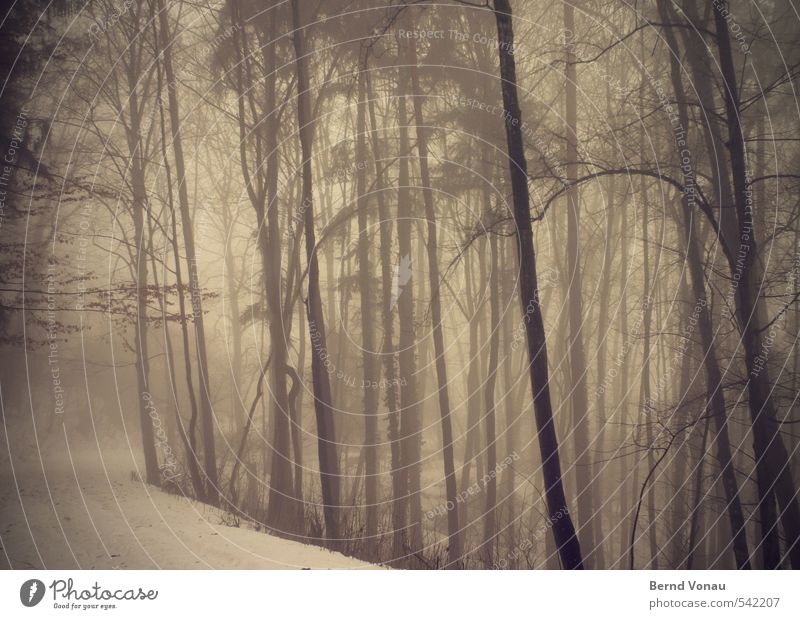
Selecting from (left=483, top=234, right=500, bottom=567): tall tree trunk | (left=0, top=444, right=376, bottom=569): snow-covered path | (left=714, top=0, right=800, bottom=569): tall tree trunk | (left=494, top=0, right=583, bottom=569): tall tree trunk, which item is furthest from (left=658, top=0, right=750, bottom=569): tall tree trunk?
(left=0, top=444, right=376, bottom=569): snow-covered path

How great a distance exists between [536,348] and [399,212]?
5804 mm

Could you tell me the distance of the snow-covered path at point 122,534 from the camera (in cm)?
734

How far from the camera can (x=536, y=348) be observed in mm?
7387

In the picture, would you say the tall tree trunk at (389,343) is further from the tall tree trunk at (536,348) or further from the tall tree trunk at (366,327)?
the tall tree trunk at (536,348)

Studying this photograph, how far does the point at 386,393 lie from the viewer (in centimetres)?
1341

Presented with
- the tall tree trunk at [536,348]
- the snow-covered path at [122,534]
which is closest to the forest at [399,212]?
the tall tree trunk at [536,348]

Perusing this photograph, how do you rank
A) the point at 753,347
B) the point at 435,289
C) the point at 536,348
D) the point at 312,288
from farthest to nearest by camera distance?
the point at 435,289 → the point at 312,288 → the point at 753,347 → the point at 536,348

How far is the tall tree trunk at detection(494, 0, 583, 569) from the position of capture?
7305 mm

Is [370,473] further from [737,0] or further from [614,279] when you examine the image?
[737,0]

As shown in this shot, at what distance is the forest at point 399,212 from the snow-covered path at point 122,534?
0.23 meters

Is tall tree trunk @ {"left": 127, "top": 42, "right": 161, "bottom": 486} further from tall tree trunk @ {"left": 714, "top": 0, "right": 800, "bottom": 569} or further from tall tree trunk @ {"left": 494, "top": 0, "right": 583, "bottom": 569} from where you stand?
tall tree trunk @ {"left": 714, "top": 0, "right": 800, "bottom": 569}

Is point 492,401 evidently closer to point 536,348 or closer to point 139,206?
point 536,348

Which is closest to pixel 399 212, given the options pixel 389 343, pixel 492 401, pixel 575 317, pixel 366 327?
pixel 366 327
